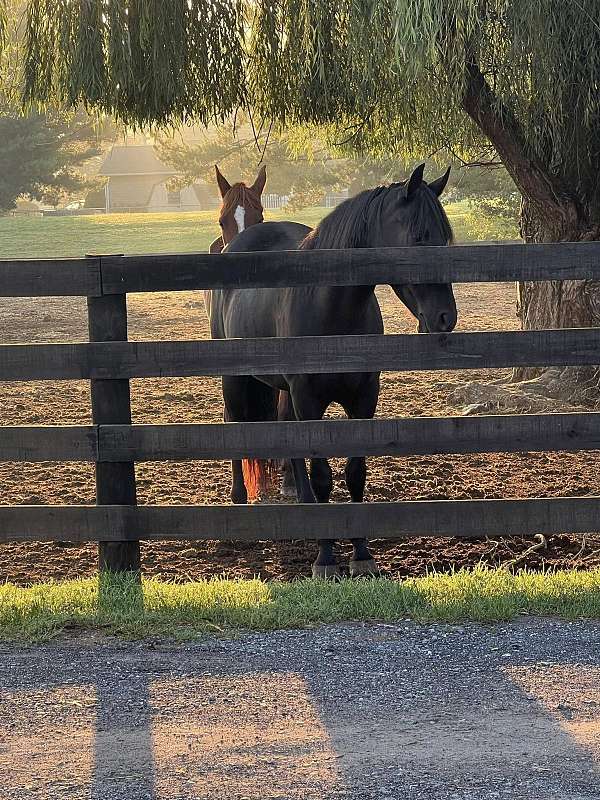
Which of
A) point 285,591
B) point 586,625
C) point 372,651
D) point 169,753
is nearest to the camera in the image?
point 169,753

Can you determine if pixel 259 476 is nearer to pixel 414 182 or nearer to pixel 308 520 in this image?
pixel 308 520

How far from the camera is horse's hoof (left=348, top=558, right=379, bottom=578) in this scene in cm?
602

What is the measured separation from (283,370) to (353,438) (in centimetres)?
48

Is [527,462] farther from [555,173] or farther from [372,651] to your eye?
[372,651]

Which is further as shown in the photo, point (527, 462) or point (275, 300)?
point (527, 462)

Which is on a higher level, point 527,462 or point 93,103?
point 93,103

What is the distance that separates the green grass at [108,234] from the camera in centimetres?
3806

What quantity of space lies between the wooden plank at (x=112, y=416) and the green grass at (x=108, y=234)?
1127 inches

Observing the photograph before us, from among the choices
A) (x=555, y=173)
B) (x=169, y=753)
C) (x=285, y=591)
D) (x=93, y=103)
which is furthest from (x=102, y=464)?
(x=555, y=173)

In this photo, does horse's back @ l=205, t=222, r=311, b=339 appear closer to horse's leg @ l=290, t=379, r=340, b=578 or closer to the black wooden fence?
horse's leg @ l=290, t=379, r=340, b=578

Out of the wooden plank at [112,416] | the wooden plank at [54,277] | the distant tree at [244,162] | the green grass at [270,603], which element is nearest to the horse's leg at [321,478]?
the green grass at [270,603]

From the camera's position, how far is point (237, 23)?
363 inches

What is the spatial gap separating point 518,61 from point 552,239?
2550 mm

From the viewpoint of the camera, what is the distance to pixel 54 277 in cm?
528
